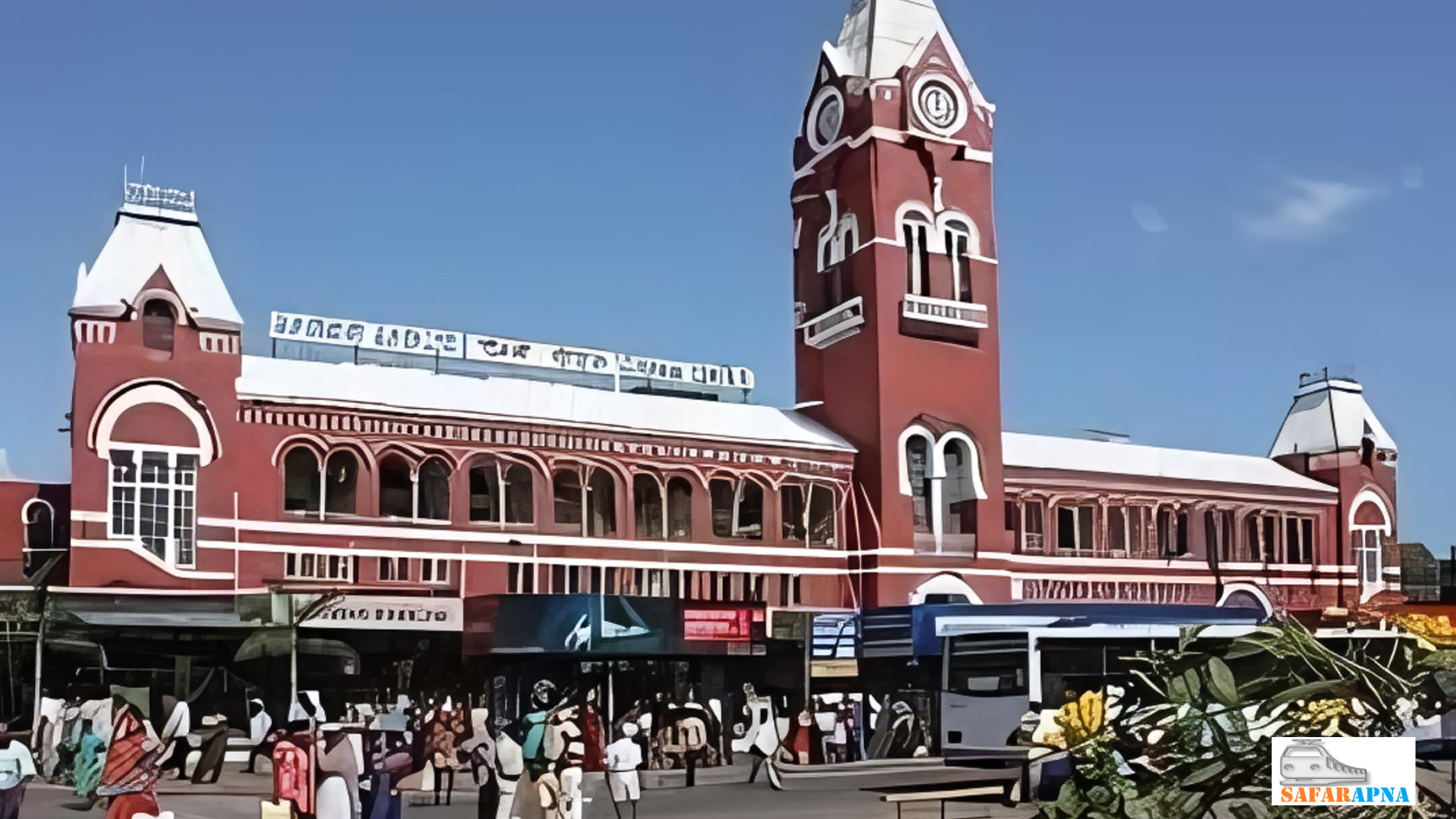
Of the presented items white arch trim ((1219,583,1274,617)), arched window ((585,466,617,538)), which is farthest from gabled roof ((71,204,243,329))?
white arch trim ((1219,583,1274,617))

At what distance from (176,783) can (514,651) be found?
20.6ft

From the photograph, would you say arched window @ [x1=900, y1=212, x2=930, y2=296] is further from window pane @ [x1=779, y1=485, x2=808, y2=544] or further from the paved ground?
the paved ground

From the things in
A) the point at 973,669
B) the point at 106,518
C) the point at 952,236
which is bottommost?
the point at 973,669

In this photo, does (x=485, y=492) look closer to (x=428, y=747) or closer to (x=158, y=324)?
(x=428, y=747)

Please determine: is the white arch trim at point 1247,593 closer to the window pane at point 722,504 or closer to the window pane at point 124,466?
the window pane at point 722,504

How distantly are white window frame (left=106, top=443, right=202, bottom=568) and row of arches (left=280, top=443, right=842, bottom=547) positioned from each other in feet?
5.56

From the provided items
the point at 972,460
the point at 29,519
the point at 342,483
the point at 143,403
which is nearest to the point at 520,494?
the point at 342,483

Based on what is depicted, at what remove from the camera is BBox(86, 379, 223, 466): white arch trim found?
27906 mm

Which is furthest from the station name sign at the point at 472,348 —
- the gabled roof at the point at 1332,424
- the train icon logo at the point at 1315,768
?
the train icon logo at the point at 1315,768

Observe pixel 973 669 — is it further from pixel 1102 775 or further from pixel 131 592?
pixel 1102 775

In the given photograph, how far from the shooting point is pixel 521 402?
32.3m

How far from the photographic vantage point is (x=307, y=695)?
1083 inches

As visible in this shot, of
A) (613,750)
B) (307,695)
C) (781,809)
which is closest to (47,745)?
(307,695)

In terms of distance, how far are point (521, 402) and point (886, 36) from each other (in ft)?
42.4
